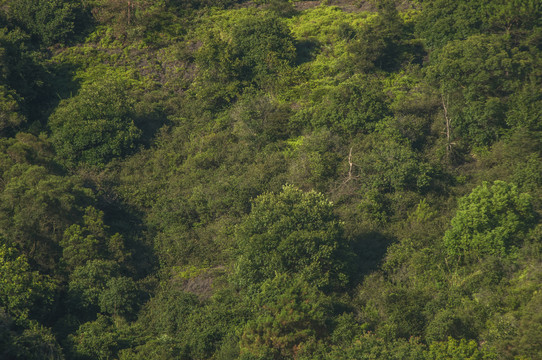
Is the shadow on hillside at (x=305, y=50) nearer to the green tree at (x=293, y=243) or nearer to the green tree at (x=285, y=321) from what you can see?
the green tree at (x=293, y=243)

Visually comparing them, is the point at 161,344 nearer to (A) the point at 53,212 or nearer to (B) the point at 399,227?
(A) the point at 53,212

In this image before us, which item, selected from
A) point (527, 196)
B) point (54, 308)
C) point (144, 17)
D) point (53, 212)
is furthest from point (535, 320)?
point (144, 17)

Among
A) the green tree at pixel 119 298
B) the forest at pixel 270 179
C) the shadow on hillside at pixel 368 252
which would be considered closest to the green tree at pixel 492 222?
the forest at pixel 270 179

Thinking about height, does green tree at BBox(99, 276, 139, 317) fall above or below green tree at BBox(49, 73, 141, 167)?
below

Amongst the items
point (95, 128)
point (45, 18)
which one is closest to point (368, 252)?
point (95, 128)

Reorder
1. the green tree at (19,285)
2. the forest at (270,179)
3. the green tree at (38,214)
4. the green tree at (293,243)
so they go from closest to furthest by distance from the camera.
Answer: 1. the forest at (270,179)
2. the green tree at (19,285)
3. the green tree at (293,243)
4. the green tree at (38,214)

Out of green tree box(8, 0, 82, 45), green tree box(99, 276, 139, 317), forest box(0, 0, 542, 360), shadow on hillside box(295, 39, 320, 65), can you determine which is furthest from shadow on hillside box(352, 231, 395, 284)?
green tree box(8, 0, 82, 45)

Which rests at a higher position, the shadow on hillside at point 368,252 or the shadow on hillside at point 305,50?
the shadow on hillside at point 305,50

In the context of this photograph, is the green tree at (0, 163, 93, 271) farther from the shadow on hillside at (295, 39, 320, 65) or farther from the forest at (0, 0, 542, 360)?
the shadow on hillside at (295, 39, 320, 65)
